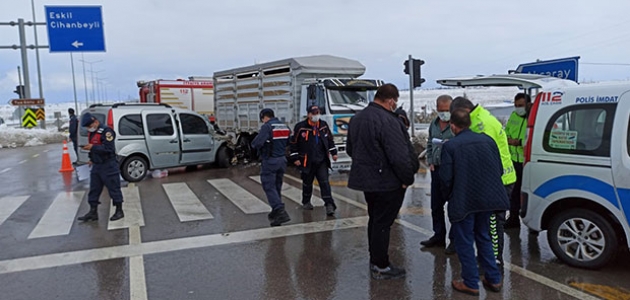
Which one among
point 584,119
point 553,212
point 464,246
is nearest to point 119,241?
point 464,246

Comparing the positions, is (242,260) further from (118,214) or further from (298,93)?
(298,93)

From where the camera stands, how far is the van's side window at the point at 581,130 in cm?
437

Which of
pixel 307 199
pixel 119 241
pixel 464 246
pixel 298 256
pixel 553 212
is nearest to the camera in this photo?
pixel 464 246

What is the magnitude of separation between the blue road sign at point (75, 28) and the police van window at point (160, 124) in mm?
9905

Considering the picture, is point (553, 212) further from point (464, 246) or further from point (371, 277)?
point (371, 277)

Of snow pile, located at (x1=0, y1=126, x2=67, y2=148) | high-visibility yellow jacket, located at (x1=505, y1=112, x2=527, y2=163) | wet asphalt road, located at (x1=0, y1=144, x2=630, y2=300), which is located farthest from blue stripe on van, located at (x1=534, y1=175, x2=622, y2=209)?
snow pile, located at (x1=0, y1=126, x2=67, y2=148)

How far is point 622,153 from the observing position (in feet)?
13.8

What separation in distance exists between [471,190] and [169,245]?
12.0 feet

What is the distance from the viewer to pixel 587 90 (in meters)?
4.57

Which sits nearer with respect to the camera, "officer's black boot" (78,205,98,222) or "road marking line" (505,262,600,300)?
"road marking line" (505,262,600,300)

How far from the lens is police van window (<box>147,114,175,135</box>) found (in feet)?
36.3

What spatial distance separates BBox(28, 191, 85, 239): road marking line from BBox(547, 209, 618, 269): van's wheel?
6056 mm

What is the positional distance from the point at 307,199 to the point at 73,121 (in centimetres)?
1194

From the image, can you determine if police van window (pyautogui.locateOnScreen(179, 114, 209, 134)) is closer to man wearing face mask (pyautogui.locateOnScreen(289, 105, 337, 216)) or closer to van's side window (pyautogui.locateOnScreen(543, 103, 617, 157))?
man wearing face mask (pyautogui.locateOnScreen(289, 105, 337, 216))
